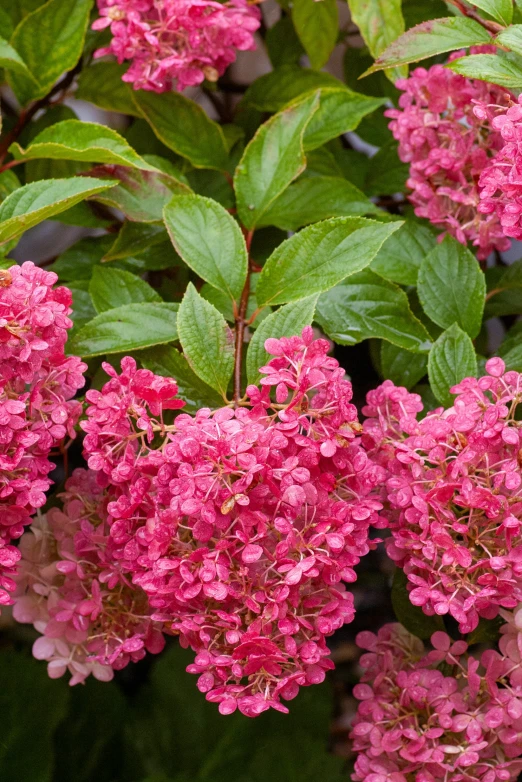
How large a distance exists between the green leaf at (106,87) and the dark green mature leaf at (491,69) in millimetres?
430

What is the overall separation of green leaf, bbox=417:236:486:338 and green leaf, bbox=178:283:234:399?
22 centimetres

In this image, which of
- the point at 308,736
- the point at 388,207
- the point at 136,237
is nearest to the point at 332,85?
the point at 388,207

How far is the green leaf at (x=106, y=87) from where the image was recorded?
968 mm

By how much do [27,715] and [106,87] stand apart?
0.74 m

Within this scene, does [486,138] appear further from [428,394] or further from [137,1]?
[137,1]

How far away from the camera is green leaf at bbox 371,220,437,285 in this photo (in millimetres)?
837

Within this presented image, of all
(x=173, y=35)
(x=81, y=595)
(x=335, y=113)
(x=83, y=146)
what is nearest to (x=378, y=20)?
(x=335, y=113)

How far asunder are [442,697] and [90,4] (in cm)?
76

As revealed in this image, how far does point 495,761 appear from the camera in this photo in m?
0.70

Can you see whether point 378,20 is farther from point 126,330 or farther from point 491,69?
point 126,330

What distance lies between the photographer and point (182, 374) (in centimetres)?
74

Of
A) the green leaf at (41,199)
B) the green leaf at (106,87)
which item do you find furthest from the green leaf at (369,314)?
the green leaf at (106,87)

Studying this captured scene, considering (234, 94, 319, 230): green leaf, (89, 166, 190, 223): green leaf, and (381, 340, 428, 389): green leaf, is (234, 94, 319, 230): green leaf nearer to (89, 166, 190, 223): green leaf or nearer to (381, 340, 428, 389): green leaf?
(89, 166, 190, 223): green leaf

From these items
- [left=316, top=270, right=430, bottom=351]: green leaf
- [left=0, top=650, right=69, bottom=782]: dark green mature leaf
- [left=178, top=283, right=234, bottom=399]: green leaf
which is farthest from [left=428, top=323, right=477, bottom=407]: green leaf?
[left=0, top=650, right=69, bottom=782]: dark green mature leaf
